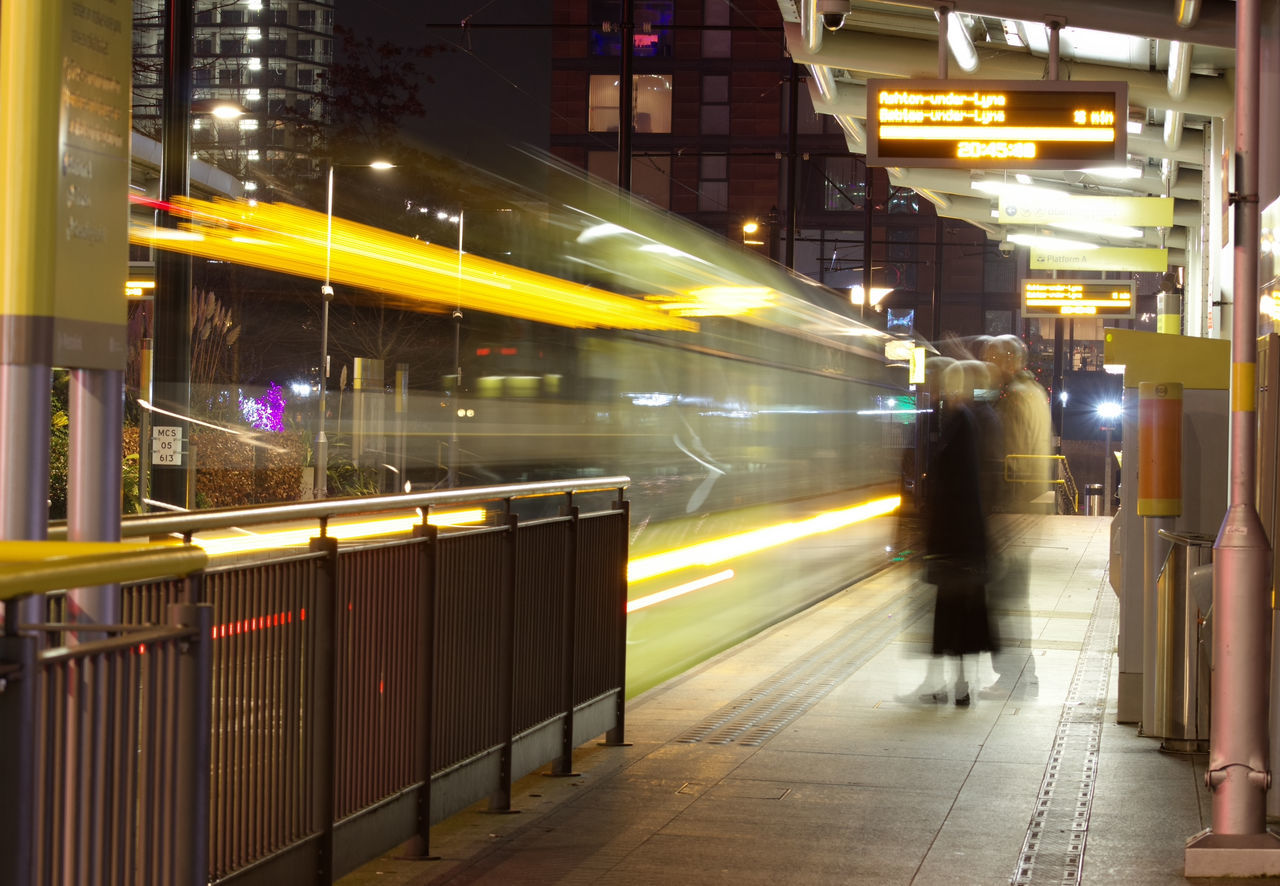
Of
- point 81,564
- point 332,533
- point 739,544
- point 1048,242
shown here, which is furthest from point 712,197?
point 81,564

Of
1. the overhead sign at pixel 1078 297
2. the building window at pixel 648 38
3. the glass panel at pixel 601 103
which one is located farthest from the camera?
the glass panel at pixel 601 103

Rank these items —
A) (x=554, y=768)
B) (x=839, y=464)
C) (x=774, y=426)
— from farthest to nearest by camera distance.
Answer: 1. (x=839, y=464)
2. (x=774, y=426)
3. (x=554, y=768)

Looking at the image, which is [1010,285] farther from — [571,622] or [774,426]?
[571,622]

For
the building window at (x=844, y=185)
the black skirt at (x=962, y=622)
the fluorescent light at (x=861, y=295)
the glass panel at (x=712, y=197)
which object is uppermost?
the building window at (x=844, y=185)

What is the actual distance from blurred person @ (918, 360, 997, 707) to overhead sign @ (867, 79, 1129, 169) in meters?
2.22

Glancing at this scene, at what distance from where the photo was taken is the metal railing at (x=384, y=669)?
4586 millimetres

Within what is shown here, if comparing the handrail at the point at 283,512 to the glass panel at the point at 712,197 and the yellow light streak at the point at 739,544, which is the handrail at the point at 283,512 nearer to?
the yellow light streak at the point at 739,544

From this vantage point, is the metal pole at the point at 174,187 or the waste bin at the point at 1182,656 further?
the metal pole at the point at 174,187

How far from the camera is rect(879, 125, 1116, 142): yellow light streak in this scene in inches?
451

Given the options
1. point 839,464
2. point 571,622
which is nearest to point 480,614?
point 571,622

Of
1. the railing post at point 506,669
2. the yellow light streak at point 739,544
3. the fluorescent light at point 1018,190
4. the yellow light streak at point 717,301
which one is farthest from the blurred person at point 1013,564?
the railing post at point 506,669

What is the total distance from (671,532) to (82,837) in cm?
861

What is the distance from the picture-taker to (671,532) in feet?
37.4

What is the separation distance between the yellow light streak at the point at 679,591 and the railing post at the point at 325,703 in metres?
5.36
